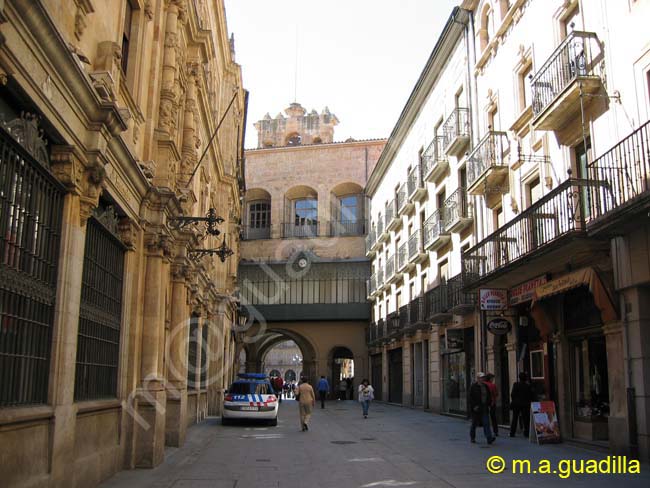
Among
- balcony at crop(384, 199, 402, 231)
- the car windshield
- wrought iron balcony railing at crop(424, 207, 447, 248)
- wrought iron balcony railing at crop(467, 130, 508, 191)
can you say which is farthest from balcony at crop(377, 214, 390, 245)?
the car windshield

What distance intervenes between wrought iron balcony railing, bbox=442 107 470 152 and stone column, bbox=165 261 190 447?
1143 cm

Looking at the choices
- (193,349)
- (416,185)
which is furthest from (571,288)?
(416,185)

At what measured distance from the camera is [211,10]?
74.3ft

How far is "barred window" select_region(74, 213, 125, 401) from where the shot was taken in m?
9.45

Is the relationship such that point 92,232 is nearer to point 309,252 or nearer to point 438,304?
point 438,304

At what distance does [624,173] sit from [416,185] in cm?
1909

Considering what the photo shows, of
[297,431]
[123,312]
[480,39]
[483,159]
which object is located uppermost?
[480,39]

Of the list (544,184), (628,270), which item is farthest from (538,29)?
(628,270)

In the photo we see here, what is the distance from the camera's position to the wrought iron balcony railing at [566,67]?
551 inches

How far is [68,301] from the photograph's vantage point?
8227 millimetres

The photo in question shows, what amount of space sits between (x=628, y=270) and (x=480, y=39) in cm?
1248

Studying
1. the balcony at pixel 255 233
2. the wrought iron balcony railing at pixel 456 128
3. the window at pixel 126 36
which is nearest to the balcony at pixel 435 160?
the wrought iron balcony railing at pixel 456 128

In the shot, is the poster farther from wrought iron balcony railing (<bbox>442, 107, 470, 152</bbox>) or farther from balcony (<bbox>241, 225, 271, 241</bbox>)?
balcony (<bbox>241, 225, 271, 241</bbox>)

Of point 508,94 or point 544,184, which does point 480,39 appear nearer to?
point 508,94
